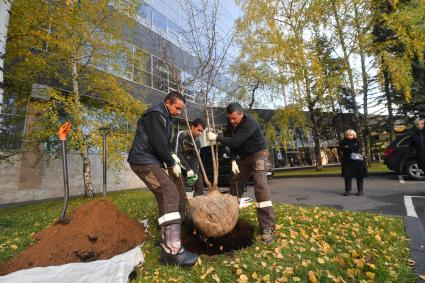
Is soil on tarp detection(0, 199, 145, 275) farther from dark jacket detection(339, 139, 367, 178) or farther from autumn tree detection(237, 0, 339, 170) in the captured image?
autumn tree detection(237, 0, 339, 170)

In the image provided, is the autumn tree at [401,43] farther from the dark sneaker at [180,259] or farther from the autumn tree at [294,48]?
the dark sneaker at [180,259]

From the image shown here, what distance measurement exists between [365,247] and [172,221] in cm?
244

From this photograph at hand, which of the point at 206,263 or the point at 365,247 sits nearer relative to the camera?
the point at 206,263

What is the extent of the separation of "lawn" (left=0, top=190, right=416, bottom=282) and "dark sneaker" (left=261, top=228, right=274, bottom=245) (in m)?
0.08

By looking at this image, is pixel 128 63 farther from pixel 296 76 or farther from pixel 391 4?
pixel 391 4

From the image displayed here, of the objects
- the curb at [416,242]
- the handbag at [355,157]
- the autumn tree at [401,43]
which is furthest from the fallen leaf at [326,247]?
the autumn tree at [401,43]

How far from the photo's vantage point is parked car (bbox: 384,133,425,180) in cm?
1049

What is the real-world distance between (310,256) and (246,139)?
5.68ft

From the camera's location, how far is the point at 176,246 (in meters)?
3.31

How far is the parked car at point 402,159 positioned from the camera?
34.4 ft

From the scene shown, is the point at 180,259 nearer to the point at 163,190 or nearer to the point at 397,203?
the point at 163,190

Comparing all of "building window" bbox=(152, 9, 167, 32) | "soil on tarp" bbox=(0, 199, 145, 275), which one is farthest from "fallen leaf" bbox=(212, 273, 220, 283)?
"building window" bbox=(152, 9, 167, 32)

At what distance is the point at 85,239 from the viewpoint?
3.68 meters

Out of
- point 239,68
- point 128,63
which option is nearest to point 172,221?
point 128,63
